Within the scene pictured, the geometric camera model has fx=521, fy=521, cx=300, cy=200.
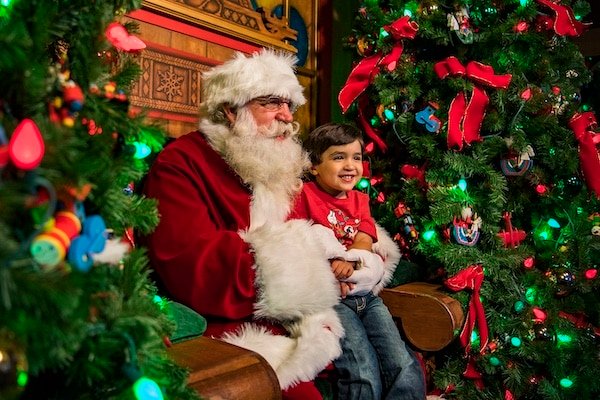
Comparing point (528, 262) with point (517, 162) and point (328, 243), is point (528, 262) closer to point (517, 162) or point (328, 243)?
point (517, 162)

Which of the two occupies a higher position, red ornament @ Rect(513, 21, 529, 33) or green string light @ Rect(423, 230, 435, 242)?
red ornament @ Rect(513, 21, 529, 33)

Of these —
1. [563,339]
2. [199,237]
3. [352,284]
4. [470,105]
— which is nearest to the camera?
[199,237]

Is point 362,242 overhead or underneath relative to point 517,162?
underneath

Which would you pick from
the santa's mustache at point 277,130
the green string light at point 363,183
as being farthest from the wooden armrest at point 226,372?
the green string light at point 363,183

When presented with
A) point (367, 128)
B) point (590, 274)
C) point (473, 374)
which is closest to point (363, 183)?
point (367, 128)

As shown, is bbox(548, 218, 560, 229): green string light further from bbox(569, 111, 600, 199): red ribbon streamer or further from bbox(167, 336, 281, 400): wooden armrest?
bbox(167, 336, 281, 400): wooden armrest

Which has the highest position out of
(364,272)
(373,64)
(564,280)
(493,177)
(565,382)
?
(373,64)

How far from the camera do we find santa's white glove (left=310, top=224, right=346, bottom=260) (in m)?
1.82

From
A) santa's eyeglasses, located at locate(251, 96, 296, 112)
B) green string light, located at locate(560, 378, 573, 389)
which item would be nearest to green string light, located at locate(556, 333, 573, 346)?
green string light, located at locate(560, 378, 573, 389)

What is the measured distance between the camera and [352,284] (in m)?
1.94

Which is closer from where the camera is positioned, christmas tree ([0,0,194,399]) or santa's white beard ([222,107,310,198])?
christmas tree ([0,0,194,399])

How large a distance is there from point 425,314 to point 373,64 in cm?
118

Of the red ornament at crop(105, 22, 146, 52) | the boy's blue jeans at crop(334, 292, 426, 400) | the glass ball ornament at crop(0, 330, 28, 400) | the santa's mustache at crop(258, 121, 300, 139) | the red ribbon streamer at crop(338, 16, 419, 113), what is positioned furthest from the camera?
the red ribbon streamer at crop(338, 16, 419, 113)

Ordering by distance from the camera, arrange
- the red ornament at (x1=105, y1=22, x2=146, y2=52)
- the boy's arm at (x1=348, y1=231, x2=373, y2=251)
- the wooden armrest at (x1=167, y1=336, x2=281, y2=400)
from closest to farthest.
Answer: the red ornament at (x1=105, y1=22, x2=146, y2=52), the wooden armrest at (x1=167, y1=336, x2=281, y2=400), the boy's arm at (x1=348, y1=231, x2=373, y2=251)
